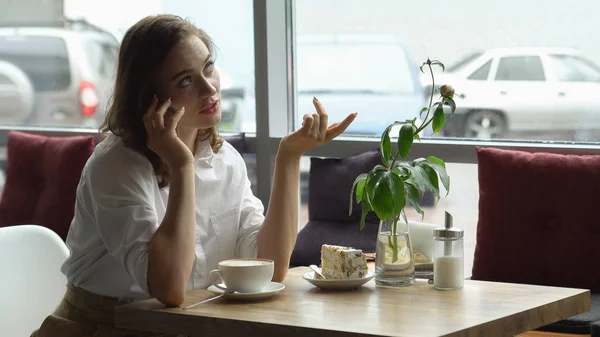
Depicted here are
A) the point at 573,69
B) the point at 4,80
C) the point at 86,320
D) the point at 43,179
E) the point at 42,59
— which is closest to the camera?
the point at 86,320

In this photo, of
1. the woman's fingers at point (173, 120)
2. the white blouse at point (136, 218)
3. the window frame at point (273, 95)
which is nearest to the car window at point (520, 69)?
the window frame at point (273, 95)

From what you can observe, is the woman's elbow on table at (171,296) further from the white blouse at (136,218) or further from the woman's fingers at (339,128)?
the woman's fingers at (339,128)

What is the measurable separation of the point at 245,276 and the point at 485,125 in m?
2.27

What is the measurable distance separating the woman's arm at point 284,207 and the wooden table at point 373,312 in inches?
8.2

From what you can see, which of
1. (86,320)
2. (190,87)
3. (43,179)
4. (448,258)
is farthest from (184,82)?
(43,179)

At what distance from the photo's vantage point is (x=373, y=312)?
6.03 ft

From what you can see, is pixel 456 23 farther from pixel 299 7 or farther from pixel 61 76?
pixel 61 76

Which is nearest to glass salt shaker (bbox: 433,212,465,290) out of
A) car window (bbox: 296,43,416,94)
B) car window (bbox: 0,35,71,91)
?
car window (bbox: 296,43,416,94)

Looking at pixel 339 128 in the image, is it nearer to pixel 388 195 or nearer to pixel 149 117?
pixel 388 195

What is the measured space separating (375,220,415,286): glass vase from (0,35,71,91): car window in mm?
3374

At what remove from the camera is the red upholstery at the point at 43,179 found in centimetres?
445

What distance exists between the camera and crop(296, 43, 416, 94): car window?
4230 mm

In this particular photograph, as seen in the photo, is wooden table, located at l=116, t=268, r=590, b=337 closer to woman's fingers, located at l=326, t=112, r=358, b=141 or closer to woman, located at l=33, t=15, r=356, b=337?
woman, located at l=33, t=15, r=356, b=337

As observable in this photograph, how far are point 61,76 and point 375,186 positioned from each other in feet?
11.3
